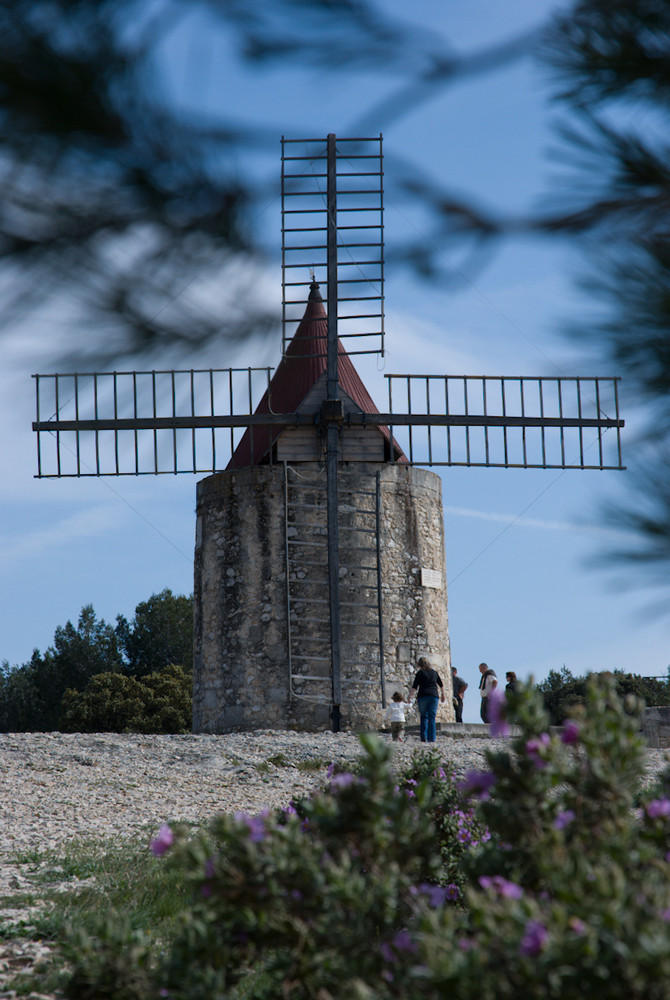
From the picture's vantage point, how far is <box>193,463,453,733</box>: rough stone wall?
1204 cm

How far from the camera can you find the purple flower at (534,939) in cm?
190

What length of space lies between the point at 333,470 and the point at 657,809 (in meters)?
9.94

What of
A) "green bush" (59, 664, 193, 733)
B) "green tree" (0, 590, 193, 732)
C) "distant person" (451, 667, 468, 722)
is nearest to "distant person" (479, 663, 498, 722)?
"distant person" (451, 667, 468, 722)

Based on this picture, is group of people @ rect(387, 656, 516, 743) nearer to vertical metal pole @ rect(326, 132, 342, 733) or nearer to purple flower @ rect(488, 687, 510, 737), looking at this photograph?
vertical metal pole @ rect(326, 132, 342, 733)

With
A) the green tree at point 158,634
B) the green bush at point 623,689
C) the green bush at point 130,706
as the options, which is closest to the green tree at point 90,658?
the green tree at point 158,634

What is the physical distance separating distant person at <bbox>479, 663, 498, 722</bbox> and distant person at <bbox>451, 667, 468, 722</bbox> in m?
1.00

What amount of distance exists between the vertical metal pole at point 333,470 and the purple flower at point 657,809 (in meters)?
9.45

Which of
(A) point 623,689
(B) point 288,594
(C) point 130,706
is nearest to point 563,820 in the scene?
(B) point 288,594

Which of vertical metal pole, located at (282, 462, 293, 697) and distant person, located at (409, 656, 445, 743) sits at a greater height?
vertical metal pole, located at (282, 462, 293, 697)

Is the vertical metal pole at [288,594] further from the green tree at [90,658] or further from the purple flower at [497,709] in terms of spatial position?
the green tree at [90,658]

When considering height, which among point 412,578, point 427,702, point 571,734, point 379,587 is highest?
point 412,578

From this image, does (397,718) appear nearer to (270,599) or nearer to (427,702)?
(427,702)

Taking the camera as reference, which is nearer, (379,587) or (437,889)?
(437,889)

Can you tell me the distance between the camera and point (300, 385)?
13469 millimetres
